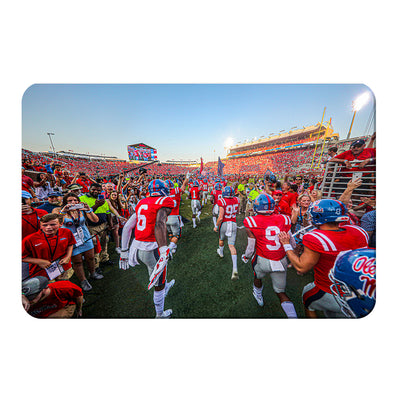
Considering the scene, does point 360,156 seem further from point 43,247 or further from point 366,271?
point 43,247

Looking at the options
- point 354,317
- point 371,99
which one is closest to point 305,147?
point 371,99

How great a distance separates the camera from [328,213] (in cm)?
148

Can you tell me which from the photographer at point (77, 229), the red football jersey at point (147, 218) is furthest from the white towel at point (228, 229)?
the photographer at point (77, 229)

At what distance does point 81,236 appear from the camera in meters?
2.31

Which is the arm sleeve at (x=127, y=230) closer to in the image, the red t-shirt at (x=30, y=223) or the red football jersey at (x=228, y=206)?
the red t-shirt at (x=30, y=223)

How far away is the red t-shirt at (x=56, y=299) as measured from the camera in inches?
65.0

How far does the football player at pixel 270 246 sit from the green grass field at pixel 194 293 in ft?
1.00

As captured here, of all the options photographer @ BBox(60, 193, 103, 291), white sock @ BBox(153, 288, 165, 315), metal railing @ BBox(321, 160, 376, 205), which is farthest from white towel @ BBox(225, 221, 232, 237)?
photographer @ BBox(60, 193, 103, 291)

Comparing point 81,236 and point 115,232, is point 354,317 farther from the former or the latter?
point 115,232

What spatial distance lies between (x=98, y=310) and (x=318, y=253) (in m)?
3.31

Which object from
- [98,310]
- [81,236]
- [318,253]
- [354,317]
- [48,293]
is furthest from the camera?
[81,236]

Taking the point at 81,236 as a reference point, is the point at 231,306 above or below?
below

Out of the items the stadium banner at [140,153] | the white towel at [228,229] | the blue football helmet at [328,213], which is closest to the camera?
the blue football helmet at [328,213]

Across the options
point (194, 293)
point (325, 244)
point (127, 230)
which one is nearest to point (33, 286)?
point (127, 230)
